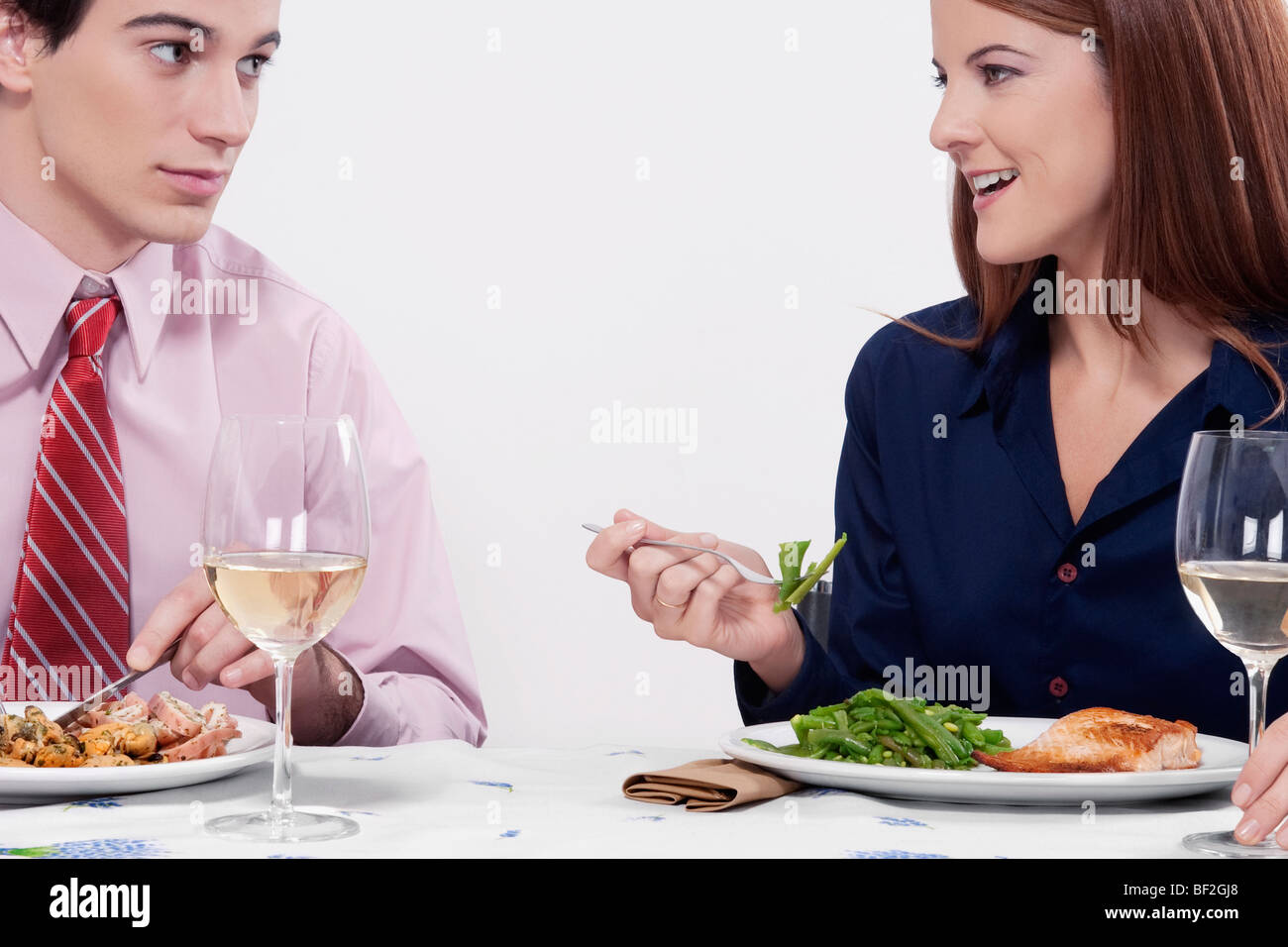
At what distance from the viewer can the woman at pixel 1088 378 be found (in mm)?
1726

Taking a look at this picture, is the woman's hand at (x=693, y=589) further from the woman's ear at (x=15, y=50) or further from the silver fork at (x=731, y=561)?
the woman's ear at (x=15, y=50)

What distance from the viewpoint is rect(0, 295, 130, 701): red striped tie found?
1840 millimetres

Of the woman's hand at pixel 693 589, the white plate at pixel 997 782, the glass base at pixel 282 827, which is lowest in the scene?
the glass base at pixel 282 827

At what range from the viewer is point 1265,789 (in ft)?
3.34

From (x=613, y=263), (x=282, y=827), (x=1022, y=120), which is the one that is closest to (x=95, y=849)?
(x=282, y=827)

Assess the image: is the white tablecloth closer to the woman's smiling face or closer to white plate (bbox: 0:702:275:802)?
white plate (bbox: 0:702:275:802)

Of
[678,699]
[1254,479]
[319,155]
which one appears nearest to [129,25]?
[319,155]

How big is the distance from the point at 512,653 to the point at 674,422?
0.72 m

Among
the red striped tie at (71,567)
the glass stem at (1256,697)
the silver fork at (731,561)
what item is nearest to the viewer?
the glass stem at (1256,697)

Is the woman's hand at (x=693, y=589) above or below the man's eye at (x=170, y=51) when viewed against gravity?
below

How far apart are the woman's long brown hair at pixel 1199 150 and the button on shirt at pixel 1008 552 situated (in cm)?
8

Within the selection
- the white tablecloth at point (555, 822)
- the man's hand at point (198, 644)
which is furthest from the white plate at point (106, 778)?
the man's hand at point (198, 644)

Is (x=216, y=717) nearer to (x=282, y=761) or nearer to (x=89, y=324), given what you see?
(x=282, y=761)

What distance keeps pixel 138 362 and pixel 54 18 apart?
1.81 ft
